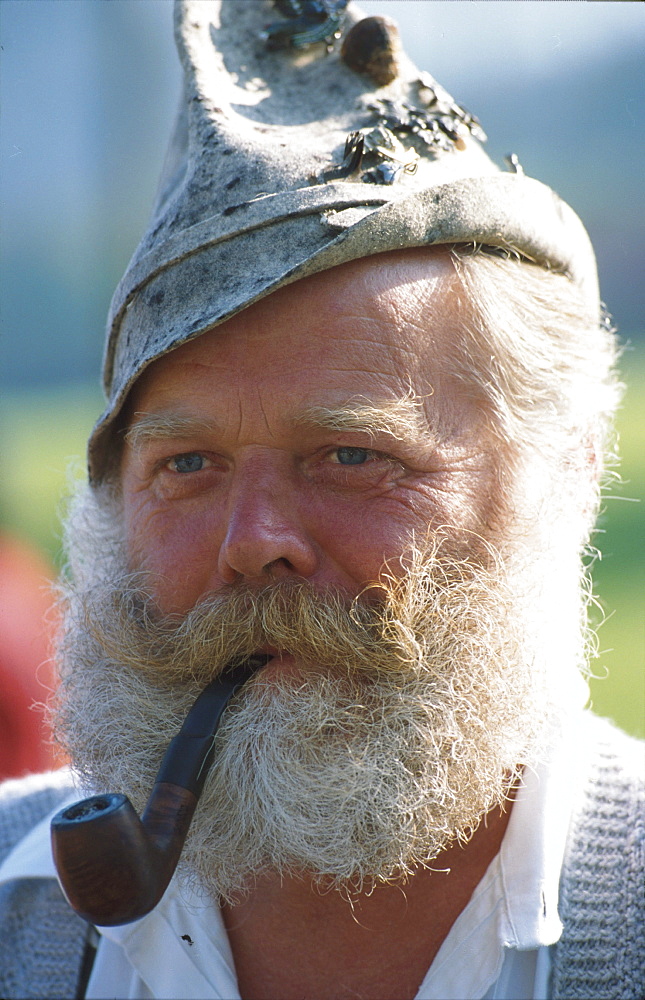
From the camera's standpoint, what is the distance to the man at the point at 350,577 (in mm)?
1531

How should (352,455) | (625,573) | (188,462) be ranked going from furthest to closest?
(625,573) → (188,462) → (352,455)

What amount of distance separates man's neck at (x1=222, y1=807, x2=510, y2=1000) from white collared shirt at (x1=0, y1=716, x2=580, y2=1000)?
0.13 ft

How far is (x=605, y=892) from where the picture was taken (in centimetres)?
157

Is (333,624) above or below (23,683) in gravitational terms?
above

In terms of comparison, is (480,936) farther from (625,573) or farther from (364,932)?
(625,573)

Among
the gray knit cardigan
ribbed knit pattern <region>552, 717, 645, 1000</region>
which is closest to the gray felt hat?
the gray knit cardigan

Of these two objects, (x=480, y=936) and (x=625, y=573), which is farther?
(x=625, y=573)

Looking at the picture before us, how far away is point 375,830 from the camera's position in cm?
150

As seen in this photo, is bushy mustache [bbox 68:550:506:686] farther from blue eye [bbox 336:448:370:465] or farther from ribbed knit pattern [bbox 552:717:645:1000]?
ribbed knit pattern [bbox 552:717:645:1000]

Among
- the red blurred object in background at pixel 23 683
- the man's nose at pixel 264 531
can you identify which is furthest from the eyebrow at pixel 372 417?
the red blurred object in background at pixel 23 683

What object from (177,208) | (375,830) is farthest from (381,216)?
(375,830)

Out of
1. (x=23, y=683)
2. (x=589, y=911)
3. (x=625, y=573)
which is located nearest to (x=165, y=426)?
(x=589, y=911)

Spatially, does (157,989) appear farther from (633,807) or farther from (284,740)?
(633,807)

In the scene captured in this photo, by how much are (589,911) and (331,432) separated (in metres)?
1.01
